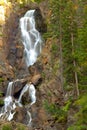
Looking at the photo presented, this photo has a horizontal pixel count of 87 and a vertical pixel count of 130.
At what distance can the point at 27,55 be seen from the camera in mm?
45719

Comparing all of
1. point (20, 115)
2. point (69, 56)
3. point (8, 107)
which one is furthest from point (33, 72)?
point (69, 56)

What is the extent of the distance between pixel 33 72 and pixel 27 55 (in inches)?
208

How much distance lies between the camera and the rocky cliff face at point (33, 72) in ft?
112

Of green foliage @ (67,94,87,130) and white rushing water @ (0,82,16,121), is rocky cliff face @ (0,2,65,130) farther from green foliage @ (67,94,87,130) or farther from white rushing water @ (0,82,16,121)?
green foliage @ (67,94,87,130)

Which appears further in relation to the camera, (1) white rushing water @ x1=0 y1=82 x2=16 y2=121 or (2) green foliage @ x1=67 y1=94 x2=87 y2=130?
(1) white rushing water @ x1=0 y1=82 x2=16 y2=121

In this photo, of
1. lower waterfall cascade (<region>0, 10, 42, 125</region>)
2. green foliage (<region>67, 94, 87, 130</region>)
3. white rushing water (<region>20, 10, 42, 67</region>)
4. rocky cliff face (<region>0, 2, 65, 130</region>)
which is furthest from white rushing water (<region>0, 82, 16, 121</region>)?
green foliage (<region>67, 94, 87, 130</region>)

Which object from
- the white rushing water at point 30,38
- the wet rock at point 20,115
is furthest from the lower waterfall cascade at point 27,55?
the wet rock at point 20,115

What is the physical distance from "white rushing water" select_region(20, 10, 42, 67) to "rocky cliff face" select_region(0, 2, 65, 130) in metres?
0.80

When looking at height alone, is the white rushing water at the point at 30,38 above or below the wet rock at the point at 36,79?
above

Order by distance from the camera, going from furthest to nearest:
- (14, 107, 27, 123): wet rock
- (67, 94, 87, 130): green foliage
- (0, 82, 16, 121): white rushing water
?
1. (0, 82, 16, 121): white rushing water
2. (14, 107, 27, 123): wet rock
3. (67, 94, 87, 130): green foliage

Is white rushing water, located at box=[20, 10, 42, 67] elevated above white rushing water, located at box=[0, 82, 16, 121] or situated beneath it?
elevated above

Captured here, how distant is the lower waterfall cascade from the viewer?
116ft

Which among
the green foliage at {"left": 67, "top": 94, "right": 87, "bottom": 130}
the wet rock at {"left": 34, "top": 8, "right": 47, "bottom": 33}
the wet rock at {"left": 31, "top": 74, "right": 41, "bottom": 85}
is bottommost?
the wet rock at {"left": 31, "top": 74, "right": 41, "bottom": 85}

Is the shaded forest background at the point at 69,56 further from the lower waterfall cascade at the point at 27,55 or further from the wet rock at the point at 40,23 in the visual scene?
the wet rock at the point at 40,23
